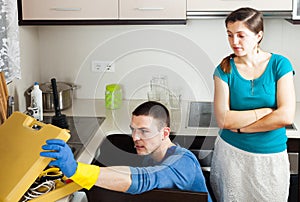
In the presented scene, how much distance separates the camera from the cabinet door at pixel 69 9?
2.76 metres

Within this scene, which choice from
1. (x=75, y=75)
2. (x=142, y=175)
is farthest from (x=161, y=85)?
(x=142, y=175)

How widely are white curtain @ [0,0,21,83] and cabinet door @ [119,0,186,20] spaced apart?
549 millimetres

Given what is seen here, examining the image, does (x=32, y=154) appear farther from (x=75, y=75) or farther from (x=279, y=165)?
(x=75, y=75)

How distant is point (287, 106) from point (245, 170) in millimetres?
333

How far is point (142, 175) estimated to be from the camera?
1.93 metres

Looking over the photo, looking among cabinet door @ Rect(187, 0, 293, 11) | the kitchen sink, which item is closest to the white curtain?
the kitchen sink

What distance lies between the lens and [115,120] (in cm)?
288

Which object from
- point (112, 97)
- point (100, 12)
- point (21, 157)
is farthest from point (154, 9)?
point (21, 157)

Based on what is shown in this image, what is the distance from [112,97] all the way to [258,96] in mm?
966

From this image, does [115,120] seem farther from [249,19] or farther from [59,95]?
[249,19]

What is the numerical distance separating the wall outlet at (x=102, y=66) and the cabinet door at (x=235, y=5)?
65 cm

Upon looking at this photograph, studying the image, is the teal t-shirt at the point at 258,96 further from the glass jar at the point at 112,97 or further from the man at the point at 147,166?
the glass jar at the point at 112,97

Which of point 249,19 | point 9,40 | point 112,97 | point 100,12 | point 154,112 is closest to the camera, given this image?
point 154,112

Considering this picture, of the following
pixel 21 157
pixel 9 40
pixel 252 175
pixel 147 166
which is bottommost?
pixel 252 175
